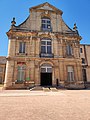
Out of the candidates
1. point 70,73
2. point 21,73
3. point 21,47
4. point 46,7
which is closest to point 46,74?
point 70,73

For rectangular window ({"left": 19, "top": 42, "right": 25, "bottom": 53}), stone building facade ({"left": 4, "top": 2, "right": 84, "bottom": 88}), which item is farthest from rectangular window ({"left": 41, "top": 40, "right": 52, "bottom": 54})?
rectangular window ({"left": 19, "top": 42, "right": 25, "bottom": 53})

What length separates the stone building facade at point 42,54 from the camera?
1667 centimetres

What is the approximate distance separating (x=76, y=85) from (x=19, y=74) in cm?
893

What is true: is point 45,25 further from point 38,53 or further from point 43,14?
point 38,53

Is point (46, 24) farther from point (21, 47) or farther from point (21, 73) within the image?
point (21, 73)

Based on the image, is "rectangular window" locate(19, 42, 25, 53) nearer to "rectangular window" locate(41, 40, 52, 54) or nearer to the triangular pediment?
"rectangular window" locate(41, 40, 52, 54)

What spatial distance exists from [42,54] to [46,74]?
334cm

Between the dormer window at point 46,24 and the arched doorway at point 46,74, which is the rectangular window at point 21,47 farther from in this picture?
the dormer window at point 46,24

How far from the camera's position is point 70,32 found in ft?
66.6

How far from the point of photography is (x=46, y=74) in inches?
716

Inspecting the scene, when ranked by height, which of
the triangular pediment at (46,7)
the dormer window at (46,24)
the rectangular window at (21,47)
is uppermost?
the triangular pediment at (46,7)

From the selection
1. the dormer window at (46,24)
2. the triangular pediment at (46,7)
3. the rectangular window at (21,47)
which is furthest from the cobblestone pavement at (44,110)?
the triangular pediment at (46,7)

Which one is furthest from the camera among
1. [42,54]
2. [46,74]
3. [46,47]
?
[46,47]

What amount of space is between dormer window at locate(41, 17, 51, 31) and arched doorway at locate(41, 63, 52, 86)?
6.79 metres
